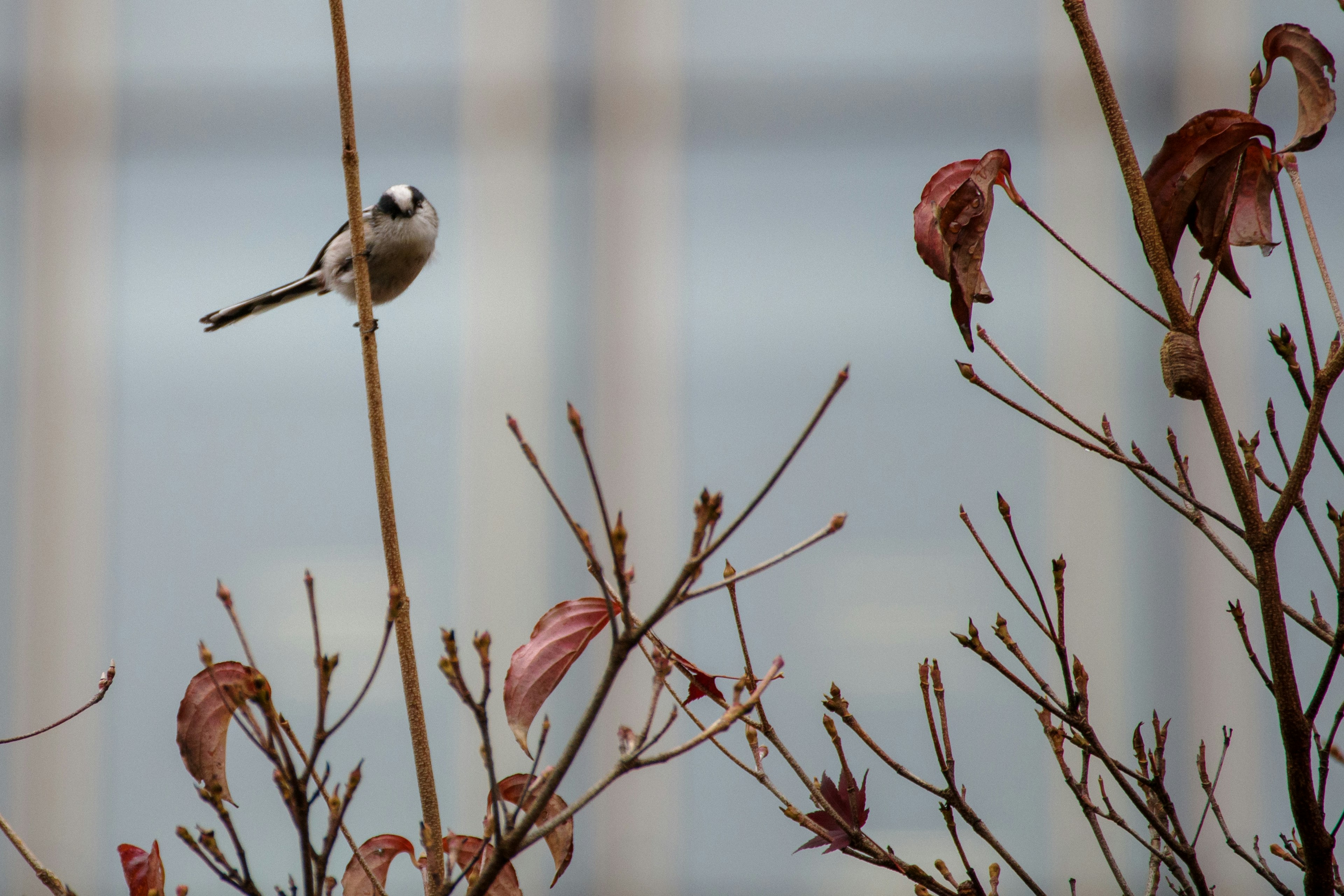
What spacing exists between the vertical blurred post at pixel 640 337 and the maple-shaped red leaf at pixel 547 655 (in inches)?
50.7

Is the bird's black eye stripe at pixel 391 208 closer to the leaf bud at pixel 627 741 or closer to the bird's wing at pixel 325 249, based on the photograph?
the bird's wing at pixel 325 249

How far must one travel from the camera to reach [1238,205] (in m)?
0.44

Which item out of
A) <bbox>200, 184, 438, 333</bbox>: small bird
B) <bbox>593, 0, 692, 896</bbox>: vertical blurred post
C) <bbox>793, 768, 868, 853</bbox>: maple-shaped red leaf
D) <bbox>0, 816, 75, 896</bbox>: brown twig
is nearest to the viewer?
<bbox>0, 816, 75, 896</bbox>: brown twig

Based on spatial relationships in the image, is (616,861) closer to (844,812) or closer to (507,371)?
(507,371)

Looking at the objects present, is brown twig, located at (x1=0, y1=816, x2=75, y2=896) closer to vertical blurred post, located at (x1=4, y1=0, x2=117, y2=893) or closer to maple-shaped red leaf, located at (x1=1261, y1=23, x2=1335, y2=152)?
maple-shaped red leaf, located at (x1=1261, y1=23, x2=1335, y2=152)

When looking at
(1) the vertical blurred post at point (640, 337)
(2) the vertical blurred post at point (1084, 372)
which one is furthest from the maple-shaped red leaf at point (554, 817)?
(2) the vertical blurred post at point (1084, 372)

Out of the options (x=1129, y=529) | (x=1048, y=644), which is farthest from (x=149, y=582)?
(x=1129, y=529)

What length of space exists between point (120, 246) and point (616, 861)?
147 centimetres

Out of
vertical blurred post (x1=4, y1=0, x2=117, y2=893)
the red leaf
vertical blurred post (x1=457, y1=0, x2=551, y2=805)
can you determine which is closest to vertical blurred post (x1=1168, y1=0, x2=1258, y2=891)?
vertical blurred post (x1=457, y1=0, x2=551, y2=805)

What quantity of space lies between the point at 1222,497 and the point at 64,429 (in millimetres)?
2104

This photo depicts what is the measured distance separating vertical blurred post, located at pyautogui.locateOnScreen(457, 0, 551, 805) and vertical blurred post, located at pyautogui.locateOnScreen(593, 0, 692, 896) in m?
0.10

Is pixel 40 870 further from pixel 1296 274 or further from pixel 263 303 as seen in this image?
pixel 263 303

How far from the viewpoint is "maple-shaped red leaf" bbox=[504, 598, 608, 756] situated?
1.33ft

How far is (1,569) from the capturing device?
180 cm
